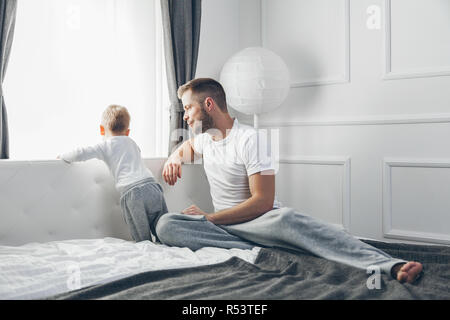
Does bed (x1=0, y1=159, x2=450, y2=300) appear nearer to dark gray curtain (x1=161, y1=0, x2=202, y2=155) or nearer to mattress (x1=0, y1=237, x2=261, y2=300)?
mattress (x1=0, y1=237, x2=261, y2=300)

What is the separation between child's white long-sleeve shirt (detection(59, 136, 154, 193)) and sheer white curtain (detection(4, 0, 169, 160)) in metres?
0.40

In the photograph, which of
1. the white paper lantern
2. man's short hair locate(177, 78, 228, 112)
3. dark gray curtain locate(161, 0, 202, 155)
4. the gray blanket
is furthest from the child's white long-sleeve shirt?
the white paper lantern

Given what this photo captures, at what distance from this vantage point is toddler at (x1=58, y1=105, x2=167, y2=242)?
1911mm

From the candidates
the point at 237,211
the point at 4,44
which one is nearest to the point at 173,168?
the point at 237,211

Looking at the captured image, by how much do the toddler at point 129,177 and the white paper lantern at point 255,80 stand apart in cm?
81

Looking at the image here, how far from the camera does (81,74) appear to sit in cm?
240

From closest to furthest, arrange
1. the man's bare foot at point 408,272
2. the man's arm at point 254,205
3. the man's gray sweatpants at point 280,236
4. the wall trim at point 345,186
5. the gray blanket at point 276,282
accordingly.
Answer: the gray blanket at point 276,282 < the man's bare foot at point 408,272 < the man's gray sweatpants at point 280,236 < the man's arm at point 254,205 < the wall trim at point 345,186

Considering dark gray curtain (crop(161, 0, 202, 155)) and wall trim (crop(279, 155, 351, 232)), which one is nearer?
dark gray curtain (crop(161, 0, 202, 155))

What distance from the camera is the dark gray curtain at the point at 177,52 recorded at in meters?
2.56

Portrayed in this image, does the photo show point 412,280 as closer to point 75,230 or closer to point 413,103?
point 75,230

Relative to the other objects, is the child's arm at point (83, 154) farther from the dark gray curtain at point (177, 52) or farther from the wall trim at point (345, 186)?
the wall trim at point (345, 186)

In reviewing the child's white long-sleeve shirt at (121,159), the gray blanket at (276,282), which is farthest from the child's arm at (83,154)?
the gray blanket at (276,282)

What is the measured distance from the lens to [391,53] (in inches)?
103

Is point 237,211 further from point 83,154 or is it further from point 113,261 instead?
point 83,154
